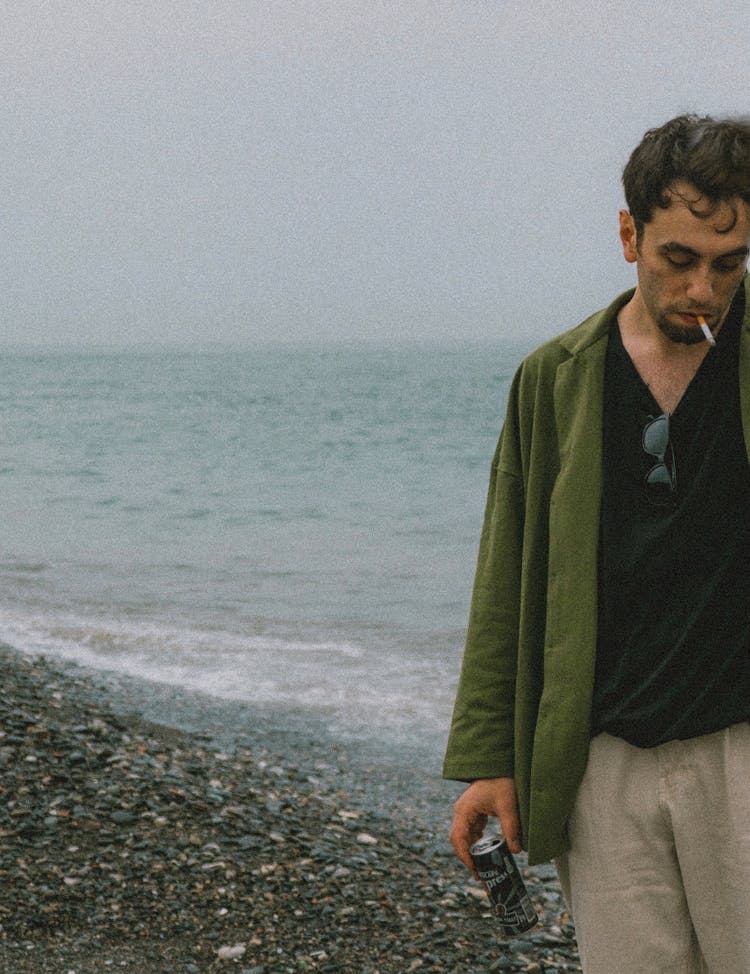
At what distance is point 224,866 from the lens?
18.8 ft

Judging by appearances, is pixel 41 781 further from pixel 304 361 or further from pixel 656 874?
pixel 304 361

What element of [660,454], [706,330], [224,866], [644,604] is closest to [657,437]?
[660,454]

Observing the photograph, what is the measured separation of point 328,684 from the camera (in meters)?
10.5

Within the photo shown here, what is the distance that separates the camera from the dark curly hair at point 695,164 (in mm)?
2434

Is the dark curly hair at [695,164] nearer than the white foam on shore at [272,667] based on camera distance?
Yes

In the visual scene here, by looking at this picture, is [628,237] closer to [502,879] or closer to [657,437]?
[657,437]

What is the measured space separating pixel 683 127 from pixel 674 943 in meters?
1.63

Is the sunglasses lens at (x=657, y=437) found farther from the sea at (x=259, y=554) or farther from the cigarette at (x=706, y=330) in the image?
the sea at (x=259, y=554)

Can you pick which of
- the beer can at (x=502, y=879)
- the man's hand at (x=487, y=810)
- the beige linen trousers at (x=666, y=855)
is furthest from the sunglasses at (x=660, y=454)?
the beer can at (x=502, y=879)

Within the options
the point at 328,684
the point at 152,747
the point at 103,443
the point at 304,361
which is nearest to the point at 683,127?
the point at 152,747

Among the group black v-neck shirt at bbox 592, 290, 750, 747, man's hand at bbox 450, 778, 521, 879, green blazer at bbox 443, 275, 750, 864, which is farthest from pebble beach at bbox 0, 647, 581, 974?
black v-neck shirt at bbox 592, 290, 750, 747

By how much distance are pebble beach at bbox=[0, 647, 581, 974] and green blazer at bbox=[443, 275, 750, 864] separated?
2.58m

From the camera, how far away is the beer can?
2830 mm

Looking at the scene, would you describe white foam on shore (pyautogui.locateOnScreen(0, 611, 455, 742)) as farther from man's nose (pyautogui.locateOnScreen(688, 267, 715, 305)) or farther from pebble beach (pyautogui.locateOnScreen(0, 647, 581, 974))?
man's nose (pyautogui.locateOnScreen(688, 267, 715, 305))
